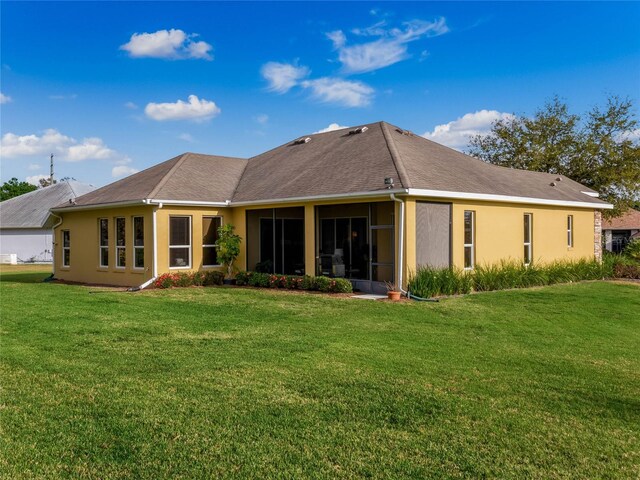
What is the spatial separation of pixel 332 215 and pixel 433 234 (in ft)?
12.3

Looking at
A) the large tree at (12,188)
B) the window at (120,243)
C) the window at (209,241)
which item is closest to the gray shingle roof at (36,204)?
the window at (120,243)

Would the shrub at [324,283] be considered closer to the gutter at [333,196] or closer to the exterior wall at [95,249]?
the gutter at [333,196]

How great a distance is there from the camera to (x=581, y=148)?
3572cm

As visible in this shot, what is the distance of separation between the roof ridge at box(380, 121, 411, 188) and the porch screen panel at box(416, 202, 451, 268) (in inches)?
33.1

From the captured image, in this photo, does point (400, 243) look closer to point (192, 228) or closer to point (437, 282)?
point (437, 282)

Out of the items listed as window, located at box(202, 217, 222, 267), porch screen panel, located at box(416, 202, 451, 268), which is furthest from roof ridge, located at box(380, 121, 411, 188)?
window, located at box(202, 217, 222, 267)

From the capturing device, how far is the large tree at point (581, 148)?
34656 mm

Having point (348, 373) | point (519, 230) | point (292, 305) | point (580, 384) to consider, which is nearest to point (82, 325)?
point (292, 305)

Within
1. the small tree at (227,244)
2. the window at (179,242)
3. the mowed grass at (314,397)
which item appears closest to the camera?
the mowed grass at (314,397)

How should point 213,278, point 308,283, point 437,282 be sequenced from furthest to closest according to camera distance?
1. point 213,278
2. point 308,283
3. point 437,282

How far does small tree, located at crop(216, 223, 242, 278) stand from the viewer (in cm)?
1816

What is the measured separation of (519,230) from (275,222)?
8635mm

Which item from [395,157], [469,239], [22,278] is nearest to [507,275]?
[469,239]

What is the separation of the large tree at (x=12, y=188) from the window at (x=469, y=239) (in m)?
59.6
